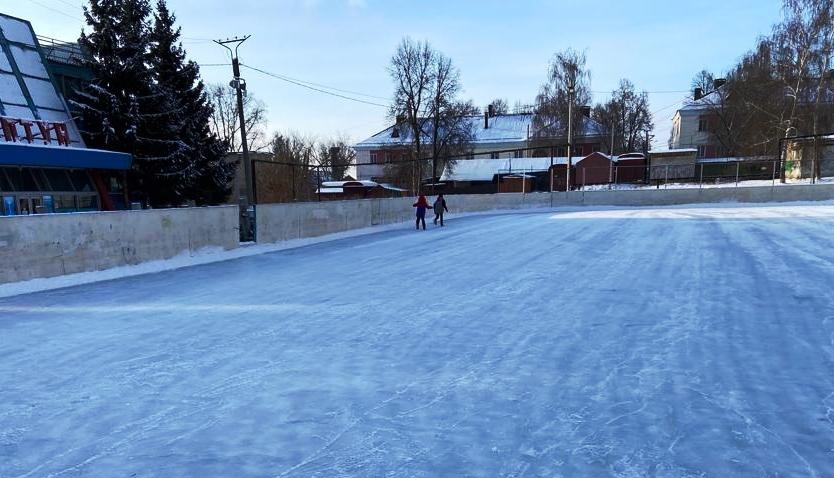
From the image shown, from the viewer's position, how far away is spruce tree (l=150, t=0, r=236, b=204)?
1003 inches

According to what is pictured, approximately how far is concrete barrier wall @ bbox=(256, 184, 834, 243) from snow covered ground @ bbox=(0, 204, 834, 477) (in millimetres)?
8088

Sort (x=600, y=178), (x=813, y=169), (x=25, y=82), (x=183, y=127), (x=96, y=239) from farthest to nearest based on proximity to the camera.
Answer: (x=600, y=178), (x=813, y=169), (x=183, y=127), (x=25, y=82), (x=96, y=239)

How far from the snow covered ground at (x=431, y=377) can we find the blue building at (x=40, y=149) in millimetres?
16837

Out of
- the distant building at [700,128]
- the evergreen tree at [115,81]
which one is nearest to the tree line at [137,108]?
the evergreen tree at [115,81]

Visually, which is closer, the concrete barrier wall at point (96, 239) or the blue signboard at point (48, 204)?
the concrete barrier wall at point (96, 239)

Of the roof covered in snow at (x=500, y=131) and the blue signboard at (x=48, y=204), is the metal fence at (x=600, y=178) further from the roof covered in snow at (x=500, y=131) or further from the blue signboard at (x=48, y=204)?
the roof covered in snow at (x=500, y=131)

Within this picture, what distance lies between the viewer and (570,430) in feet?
10.8

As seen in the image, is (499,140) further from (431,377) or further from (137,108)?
(431,377)

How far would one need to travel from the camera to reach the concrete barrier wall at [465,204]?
17.0 metres

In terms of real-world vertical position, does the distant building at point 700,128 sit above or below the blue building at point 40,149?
above

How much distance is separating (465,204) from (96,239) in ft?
79.5

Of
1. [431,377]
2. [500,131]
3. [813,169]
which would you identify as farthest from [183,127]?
[500,131]

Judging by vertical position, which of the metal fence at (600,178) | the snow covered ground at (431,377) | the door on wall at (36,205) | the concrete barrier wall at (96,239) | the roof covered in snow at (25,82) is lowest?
the snow covered ground at (431,377)

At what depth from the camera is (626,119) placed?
246ft
